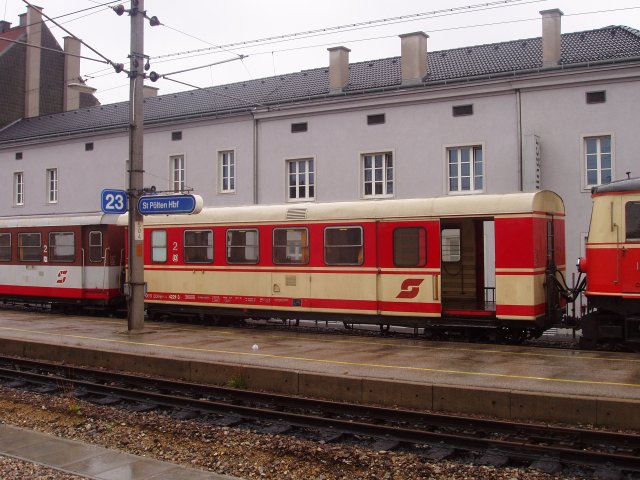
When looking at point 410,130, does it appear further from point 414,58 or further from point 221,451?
point 221,451

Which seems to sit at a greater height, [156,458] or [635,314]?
[635,314]

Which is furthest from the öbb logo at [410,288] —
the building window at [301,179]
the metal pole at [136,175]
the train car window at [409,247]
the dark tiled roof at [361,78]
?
the building window at [301,179]

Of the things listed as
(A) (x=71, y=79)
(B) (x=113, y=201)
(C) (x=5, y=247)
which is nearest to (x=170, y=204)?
Answer: (B) (x=113, y=201)

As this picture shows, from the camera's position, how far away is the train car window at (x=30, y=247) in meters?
21.7

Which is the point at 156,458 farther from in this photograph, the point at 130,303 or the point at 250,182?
the point at 250,182

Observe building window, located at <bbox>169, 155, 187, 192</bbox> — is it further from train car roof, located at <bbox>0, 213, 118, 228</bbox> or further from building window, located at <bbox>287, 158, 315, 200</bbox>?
train car roof, located at <bbox>0, 213, 118, 228</bbox>

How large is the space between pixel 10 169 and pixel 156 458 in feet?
109

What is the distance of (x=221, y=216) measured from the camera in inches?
688

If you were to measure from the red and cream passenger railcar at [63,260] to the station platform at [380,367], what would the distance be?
3.55 meters

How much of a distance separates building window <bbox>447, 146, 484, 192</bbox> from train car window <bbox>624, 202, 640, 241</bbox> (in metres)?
10.2

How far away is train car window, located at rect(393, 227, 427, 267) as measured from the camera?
1456 cm

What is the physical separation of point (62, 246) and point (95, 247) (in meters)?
1.45

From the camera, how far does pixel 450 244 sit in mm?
15727

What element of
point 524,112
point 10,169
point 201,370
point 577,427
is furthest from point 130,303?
point 10,169
